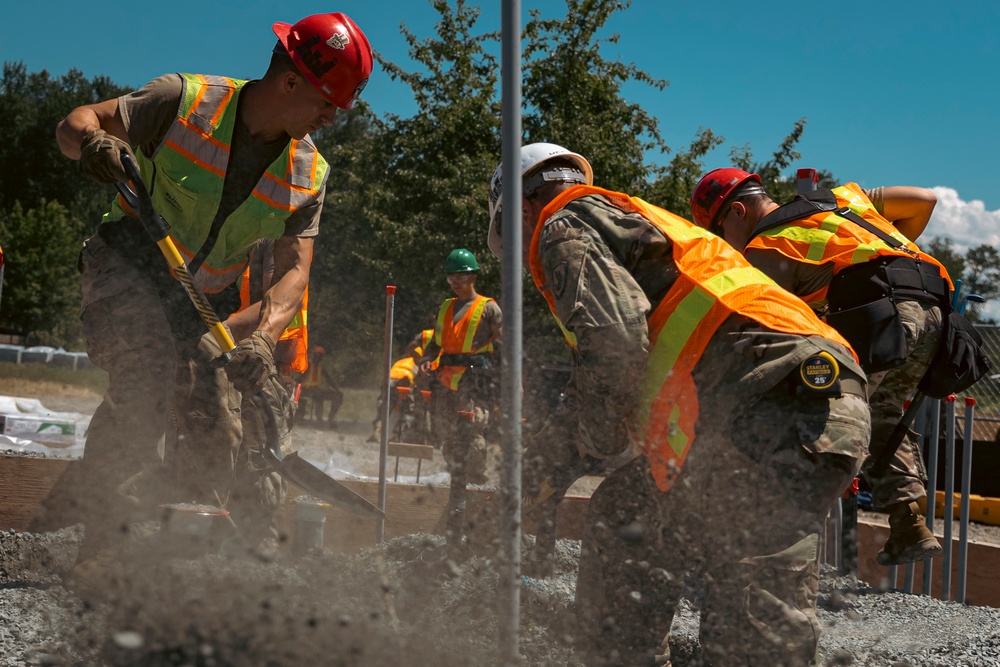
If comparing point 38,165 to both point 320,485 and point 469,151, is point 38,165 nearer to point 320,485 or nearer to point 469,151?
point 469,151

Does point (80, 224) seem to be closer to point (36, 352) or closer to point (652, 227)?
point (36, 352)

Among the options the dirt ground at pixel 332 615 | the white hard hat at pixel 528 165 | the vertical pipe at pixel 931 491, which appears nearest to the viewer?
the dirt ground at pixel 332 615

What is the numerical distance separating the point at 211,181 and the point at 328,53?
68 cm

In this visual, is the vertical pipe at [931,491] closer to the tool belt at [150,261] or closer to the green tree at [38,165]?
the tool belt at [150,261]

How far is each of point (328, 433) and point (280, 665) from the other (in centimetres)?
1398

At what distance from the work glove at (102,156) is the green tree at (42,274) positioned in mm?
35836

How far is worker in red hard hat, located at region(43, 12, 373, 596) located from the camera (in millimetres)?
3551

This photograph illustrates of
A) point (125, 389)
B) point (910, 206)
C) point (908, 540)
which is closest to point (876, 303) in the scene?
point (910, 206)

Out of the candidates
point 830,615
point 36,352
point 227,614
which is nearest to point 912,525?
point 830,615

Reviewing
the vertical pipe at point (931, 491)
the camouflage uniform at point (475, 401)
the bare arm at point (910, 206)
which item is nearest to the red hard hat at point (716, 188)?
the bare arm at point (910, 206)

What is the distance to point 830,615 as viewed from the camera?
498cm

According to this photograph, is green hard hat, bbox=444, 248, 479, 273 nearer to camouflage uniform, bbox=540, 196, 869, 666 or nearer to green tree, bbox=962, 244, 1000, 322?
camouflage uniform, bbox=540, 196, 869, 666

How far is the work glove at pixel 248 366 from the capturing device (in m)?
3.58

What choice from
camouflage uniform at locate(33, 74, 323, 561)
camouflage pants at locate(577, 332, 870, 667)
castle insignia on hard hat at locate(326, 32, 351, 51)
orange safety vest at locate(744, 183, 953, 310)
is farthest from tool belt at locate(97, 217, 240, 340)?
orange safety vest at locate(744, 183, 953, 310)
